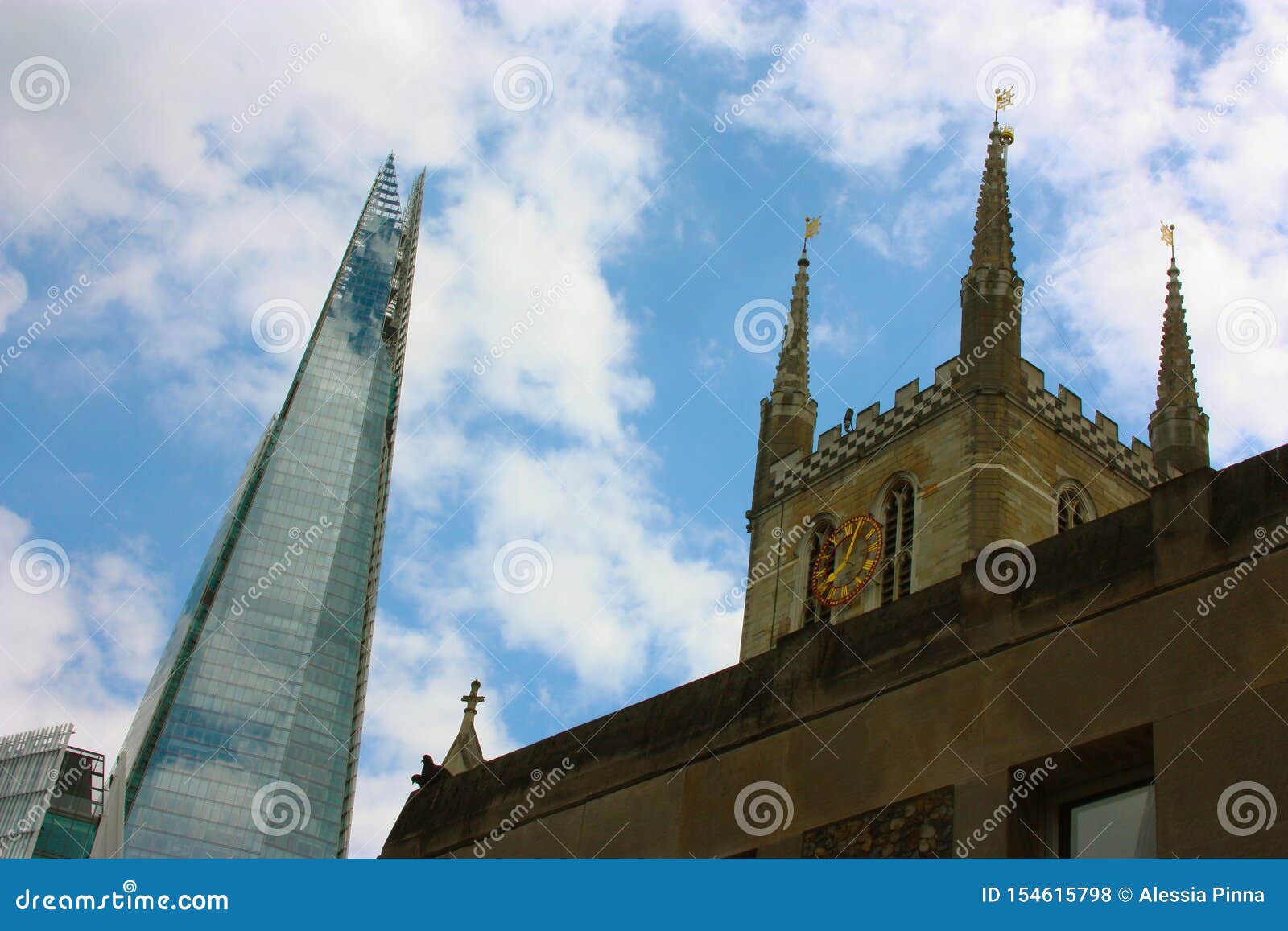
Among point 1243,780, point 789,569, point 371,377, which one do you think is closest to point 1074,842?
point 1243,780

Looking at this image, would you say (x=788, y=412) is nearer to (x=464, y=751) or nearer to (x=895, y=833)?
(x=464, y=751)

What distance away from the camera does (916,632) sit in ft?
29.1

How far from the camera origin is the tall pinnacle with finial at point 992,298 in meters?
47.4

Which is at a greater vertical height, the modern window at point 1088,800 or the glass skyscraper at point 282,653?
the glass skyscraper at point 282,653

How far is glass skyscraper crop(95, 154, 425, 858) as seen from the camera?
472 feet

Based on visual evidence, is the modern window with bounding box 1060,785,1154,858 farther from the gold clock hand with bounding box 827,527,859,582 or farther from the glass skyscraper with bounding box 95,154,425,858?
the glass skyscraper with bounding box 95,154,425,858

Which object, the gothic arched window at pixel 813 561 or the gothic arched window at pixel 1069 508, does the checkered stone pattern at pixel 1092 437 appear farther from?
the gothic arched window at pixel 813 561

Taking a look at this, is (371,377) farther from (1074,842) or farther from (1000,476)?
(1074,842)

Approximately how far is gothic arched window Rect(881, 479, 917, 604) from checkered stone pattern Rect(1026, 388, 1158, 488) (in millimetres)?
4486

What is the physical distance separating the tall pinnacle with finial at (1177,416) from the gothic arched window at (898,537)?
28.6 ft

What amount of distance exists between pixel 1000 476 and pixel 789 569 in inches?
329

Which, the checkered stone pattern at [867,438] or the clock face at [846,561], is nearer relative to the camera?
the clock face at [846,561]

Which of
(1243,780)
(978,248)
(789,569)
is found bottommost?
(1243,780)

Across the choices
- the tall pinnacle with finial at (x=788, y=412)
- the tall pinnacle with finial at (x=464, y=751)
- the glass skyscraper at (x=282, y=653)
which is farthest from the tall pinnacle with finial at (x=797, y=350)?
the glass skyscraper at (x=282, y=653)
